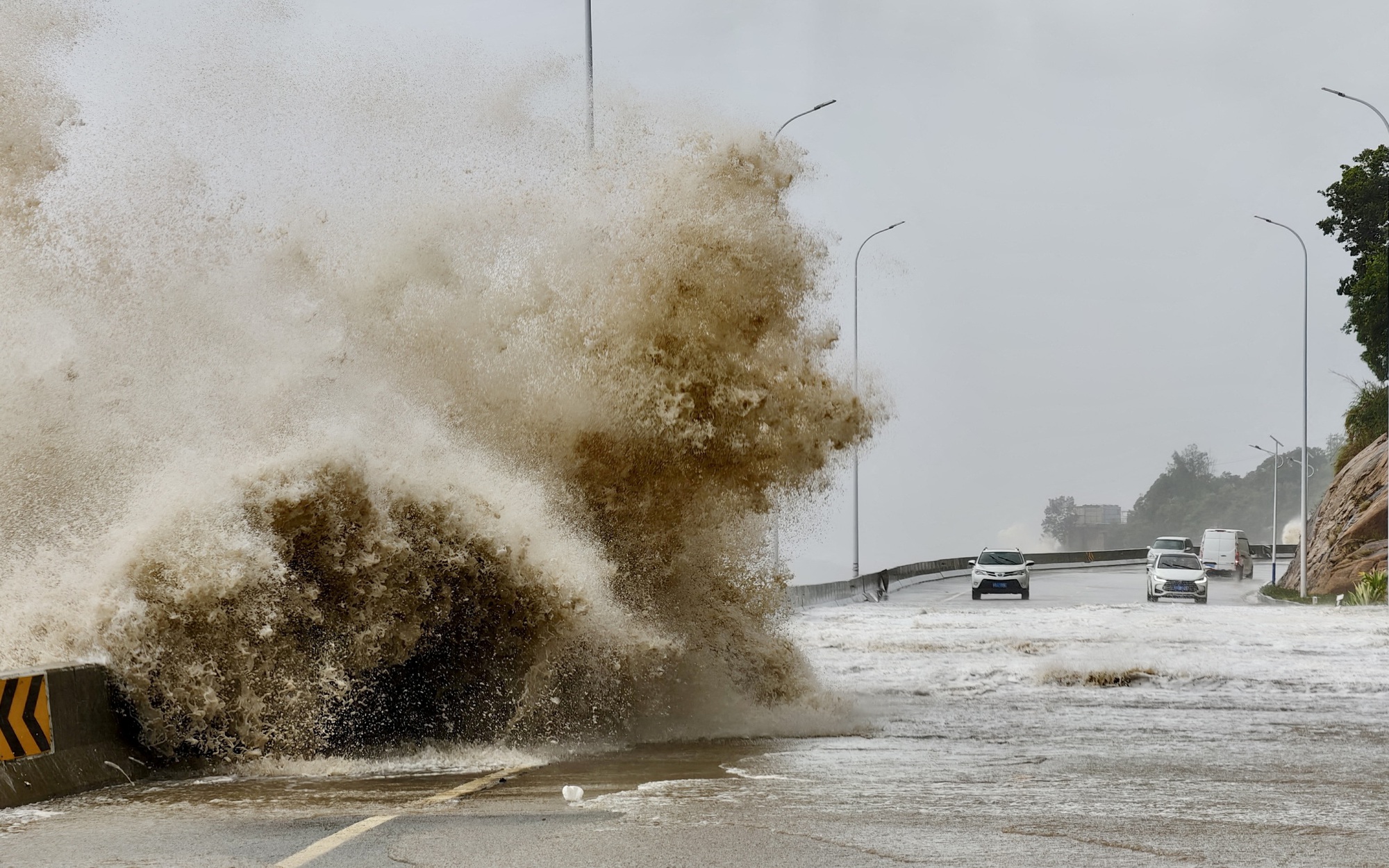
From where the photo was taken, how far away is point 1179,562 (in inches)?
1891

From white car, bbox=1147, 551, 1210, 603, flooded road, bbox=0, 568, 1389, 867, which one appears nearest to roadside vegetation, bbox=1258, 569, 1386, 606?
white car, bbox=1147, 551, 1210, 603

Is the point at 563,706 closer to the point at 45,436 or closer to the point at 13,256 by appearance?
the point at 45,436

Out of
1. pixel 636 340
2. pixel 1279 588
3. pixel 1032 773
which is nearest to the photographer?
pixel 1032 773

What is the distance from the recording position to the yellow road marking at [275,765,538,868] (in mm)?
7504

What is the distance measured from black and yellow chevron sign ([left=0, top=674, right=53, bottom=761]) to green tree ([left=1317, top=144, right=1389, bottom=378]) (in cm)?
6089

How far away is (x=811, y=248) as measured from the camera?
Answer: 1497cm

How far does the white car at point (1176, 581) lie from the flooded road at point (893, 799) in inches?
1166

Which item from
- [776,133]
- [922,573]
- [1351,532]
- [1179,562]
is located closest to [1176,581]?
[1179,562]

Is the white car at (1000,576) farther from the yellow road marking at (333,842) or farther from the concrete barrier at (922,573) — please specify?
the yellow road marking at (333,842)

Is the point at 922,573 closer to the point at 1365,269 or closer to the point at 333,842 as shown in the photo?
the point at 1365,269

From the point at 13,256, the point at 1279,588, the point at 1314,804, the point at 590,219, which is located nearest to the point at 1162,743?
the point at 1314,804

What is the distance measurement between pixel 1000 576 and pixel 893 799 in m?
41.9

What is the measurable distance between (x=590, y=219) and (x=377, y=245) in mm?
2009

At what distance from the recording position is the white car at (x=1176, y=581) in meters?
46.6
